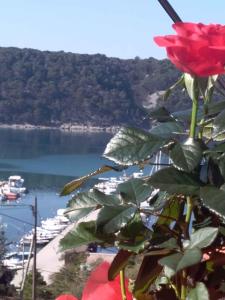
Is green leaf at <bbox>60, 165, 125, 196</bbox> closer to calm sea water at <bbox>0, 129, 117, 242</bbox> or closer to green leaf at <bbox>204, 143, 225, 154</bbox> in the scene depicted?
green leaf at <bbox>204, 143, 225, 154</bbox>

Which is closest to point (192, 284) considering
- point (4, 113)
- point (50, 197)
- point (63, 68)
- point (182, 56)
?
A: point (182, 56)

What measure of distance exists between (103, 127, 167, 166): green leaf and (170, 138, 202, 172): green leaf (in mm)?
13

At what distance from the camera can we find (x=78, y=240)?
1.14 ft

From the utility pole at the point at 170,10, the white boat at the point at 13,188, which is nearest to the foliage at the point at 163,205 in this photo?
the utility pole at the point at 170,10

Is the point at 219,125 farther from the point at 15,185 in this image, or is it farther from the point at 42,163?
the point at 42,163

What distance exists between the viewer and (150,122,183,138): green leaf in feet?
1.22

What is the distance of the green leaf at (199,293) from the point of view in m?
0.30

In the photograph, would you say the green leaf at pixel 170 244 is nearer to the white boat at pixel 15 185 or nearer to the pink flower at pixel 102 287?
the pink flower at pixel 102 287

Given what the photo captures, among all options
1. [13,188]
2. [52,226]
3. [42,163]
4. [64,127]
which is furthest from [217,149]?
[64,127]

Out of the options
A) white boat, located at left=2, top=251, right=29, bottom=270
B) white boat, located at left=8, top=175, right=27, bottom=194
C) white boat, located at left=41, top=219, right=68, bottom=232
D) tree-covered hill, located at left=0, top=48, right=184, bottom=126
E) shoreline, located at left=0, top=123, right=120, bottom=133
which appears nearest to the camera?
white boat, located at left=2, top=251, right=29, bottom=270

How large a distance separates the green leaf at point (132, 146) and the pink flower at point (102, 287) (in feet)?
0.33

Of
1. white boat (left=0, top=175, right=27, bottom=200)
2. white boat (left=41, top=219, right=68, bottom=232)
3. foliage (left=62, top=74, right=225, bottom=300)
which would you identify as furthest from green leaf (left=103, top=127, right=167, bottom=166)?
white boat (left=0, top=175, right=27, bottom=200)

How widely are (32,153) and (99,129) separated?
11.8ft

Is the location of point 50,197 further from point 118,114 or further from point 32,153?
point 32,153
